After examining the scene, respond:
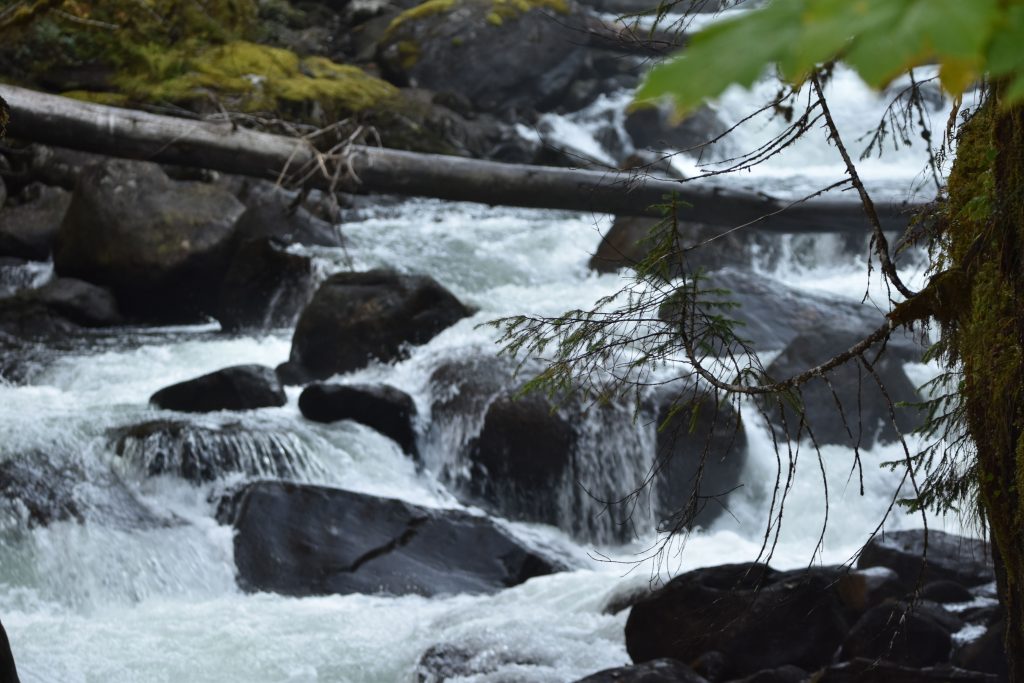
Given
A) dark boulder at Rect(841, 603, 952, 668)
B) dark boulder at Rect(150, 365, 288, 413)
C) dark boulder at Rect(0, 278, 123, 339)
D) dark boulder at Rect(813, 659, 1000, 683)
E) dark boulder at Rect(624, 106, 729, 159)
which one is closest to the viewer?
dark boulder at Rect(813, 659, 1000, 683)

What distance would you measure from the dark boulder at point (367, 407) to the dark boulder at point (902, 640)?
4.80 meters

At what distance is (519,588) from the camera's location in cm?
692

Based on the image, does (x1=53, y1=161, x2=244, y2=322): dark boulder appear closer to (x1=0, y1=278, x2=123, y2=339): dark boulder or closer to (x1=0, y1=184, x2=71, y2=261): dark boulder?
(x1=0, y1=278, x2=123, y2=339): dark boulder

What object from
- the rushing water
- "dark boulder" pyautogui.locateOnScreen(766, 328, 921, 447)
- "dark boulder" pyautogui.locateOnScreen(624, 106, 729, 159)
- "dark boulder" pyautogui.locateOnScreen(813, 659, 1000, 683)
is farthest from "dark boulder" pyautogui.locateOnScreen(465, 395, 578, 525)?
"dark boulder" pyautogui.locateOnScreen(624, 106, 729, 159)

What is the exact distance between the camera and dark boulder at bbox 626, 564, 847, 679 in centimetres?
505

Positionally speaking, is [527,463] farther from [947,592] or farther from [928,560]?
[947,592]

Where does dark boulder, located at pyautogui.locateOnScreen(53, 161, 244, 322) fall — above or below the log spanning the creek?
below

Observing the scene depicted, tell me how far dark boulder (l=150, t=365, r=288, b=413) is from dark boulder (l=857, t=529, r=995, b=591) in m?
5.28

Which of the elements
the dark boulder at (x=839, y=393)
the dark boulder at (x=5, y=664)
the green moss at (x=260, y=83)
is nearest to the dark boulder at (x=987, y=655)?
the dark boulder at (x=5, y=664)

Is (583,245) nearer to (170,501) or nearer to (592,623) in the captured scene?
(170,501)

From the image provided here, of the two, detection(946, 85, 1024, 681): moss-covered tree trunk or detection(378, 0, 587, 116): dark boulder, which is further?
detection(378, 0, 587, 116): dark boulder

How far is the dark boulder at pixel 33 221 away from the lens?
43.6ft

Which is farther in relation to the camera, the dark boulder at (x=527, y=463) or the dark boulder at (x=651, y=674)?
the dark boulder at (x=527, y=463)

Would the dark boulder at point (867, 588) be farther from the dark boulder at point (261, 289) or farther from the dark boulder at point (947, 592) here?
the dark boulder at point (261, 289)
